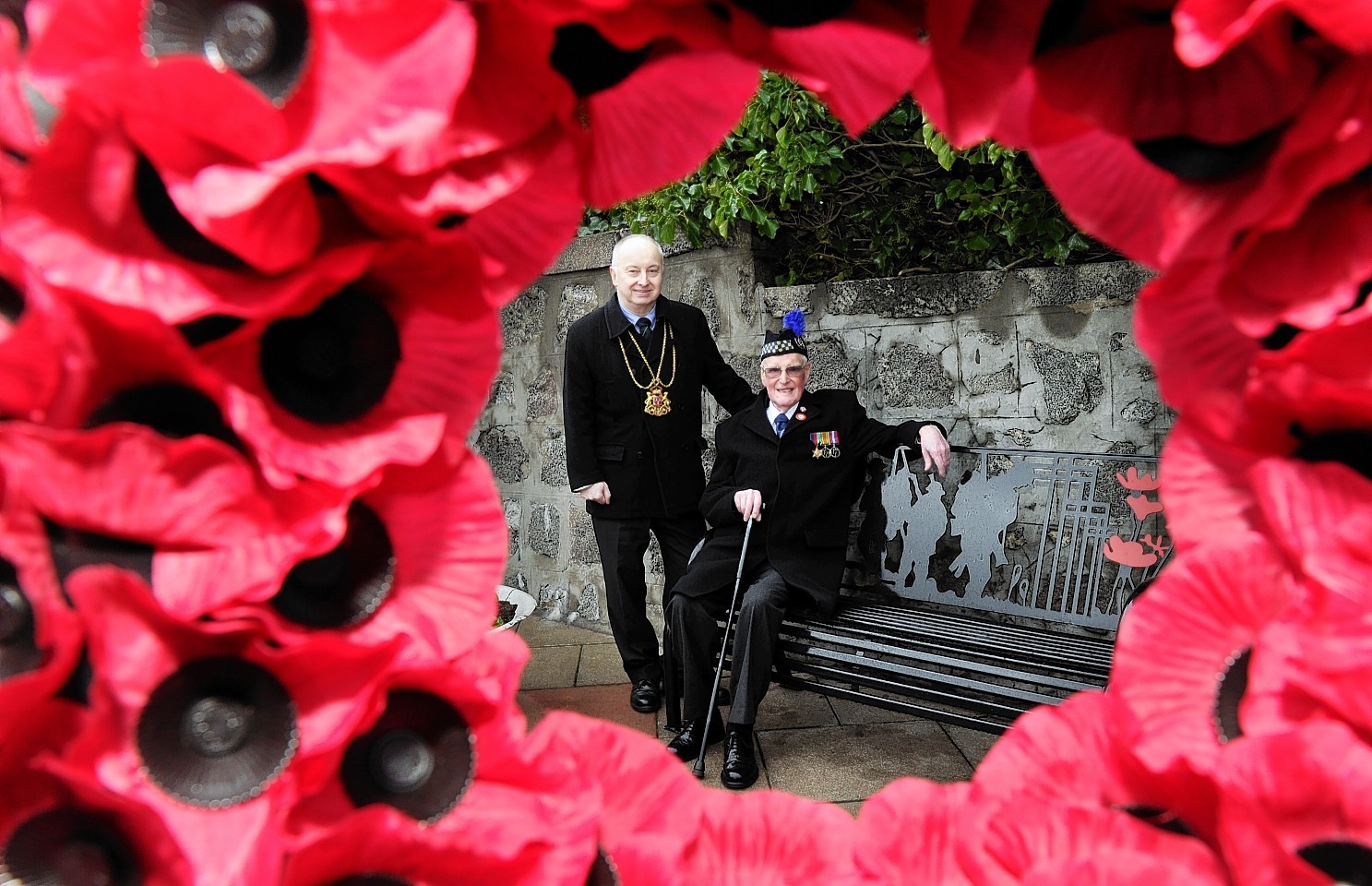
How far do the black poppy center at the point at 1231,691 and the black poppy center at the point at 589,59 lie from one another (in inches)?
20.9

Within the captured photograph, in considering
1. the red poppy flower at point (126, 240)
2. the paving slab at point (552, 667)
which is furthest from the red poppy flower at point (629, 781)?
the paving slab at point (552, 667)

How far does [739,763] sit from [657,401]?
1.26m

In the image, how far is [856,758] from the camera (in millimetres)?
3021

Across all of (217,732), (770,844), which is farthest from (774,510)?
(217,732)

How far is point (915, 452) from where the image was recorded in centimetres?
337

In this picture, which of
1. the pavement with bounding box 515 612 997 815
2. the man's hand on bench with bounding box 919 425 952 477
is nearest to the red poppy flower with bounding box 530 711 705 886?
the pavement with bounding box 515 612 997 815

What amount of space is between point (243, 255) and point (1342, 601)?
630 millimetres

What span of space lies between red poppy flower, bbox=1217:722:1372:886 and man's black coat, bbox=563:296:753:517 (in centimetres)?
302

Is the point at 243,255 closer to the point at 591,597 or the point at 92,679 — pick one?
the point at 92,679

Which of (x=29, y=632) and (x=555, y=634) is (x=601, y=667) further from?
(x=29, y=632)

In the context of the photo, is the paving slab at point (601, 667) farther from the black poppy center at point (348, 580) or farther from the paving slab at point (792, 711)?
the black poppy center at point (348, 580)

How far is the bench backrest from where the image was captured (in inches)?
119

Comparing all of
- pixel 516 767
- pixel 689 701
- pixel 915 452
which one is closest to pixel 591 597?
pixel 689 701

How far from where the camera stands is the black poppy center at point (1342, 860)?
56 centimetres
